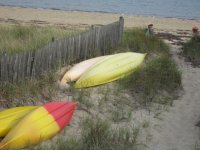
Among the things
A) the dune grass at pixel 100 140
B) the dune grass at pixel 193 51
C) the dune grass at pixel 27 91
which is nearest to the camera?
the dune grass at pixel 100 140

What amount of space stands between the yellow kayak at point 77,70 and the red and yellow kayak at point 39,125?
1.31 m

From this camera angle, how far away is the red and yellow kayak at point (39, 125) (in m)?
5.62

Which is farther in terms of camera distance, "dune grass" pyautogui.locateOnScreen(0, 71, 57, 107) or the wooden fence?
the wooden fence

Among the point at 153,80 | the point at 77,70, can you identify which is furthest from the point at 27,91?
the point at 153,80

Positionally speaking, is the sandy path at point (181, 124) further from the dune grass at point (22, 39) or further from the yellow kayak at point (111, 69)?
the dune grass at point (22, 39)

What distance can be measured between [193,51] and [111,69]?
129 inches

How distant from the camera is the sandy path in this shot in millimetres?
6414

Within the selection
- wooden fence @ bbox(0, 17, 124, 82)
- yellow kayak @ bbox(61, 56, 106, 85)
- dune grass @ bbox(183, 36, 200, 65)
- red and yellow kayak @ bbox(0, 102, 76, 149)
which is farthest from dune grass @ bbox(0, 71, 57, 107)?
dune grass @ bbox(183, 36, 200, 65)

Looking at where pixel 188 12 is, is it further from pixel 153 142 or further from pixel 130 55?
pixel 153 142

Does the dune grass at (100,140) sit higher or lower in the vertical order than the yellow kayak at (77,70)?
lower

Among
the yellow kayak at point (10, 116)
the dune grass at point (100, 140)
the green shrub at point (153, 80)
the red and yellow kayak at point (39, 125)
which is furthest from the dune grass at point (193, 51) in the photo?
the yellow kayak at point (10, 116)

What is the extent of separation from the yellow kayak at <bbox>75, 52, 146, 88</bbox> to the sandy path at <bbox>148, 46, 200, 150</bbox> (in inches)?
46.9

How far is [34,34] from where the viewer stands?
11.6 metres

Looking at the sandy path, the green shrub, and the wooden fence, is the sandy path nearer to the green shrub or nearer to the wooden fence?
the green shrub
